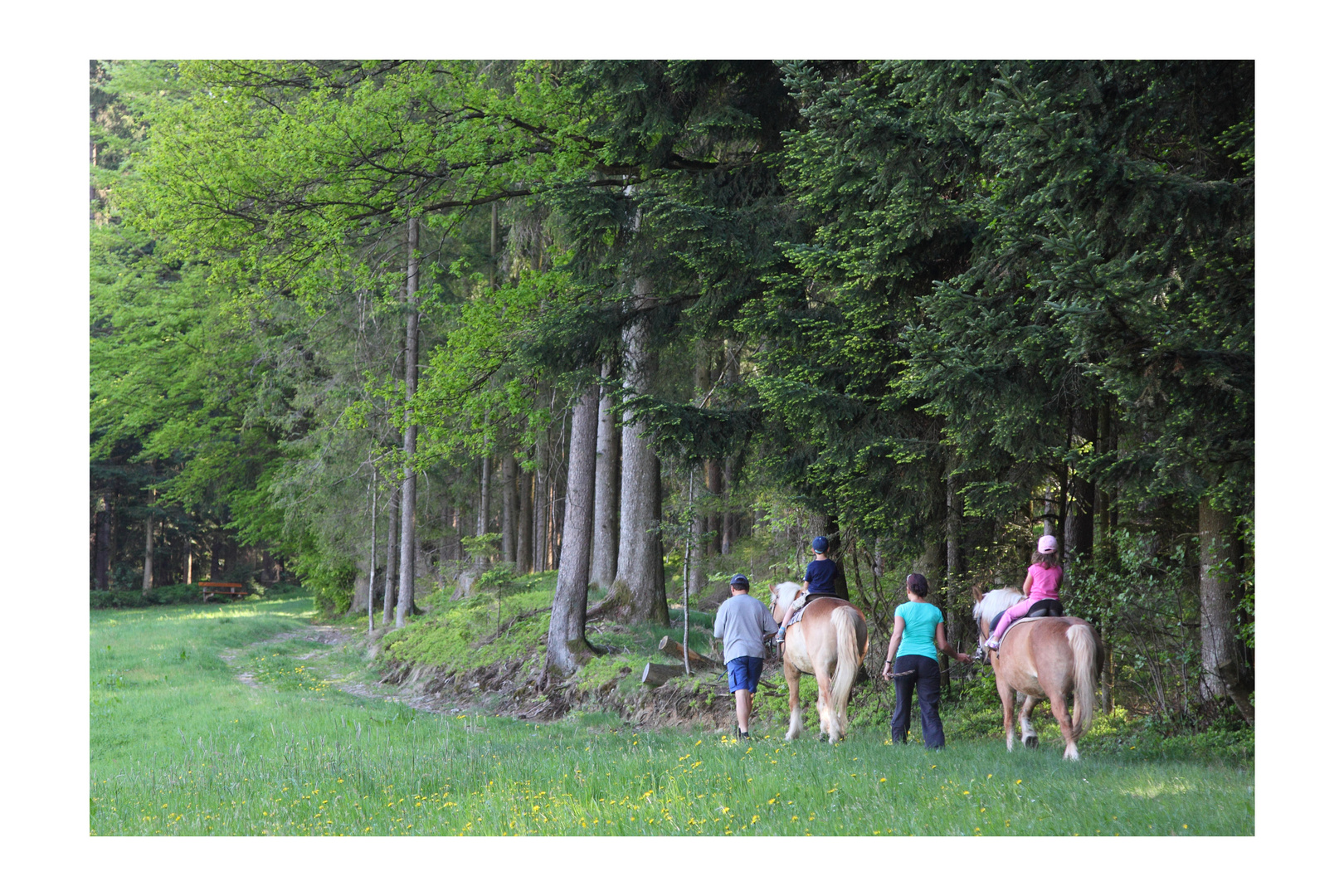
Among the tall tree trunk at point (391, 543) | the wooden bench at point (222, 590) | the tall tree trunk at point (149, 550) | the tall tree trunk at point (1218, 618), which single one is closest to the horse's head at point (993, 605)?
the tall tree trunk at point (1218, 618)

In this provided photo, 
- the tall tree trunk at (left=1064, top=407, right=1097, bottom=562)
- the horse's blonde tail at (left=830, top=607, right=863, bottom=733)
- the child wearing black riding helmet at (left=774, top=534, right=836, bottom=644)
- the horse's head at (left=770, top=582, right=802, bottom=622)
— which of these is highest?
the tall tree trunk at (left=1064, top=407, right=1097, bottom=562)

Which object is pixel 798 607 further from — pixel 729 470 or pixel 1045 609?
pixel 729 470

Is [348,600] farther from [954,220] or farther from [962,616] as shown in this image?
[954,220]

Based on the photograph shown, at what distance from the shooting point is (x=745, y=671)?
1004cm

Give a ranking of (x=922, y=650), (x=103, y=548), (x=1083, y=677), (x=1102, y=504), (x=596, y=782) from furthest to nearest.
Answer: (x=103, y=548)
(x=1102, y=504)
(x=922, y=650)
(x=1083, y=677)
(x=596, y=782)

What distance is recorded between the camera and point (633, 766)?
7.86 metres

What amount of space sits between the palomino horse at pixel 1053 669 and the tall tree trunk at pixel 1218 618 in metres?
1.26

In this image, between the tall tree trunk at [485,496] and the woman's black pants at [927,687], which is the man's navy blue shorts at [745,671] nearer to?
the woman's black pants at [927,687]

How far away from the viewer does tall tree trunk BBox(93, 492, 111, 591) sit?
39219 millimetres

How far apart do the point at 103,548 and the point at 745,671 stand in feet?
129

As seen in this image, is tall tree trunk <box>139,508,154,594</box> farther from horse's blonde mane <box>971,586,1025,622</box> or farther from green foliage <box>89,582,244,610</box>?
horse's blonde mane <box>971,586,1025,622</box>

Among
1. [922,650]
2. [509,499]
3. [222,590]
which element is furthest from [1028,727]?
[222,590]

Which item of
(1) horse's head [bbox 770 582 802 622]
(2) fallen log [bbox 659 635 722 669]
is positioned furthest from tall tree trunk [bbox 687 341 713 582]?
(1) horse's head [bbox 770 582 802 622]

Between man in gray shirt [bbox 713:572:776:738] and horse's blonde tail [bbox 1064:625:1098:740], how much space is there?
3.22m
